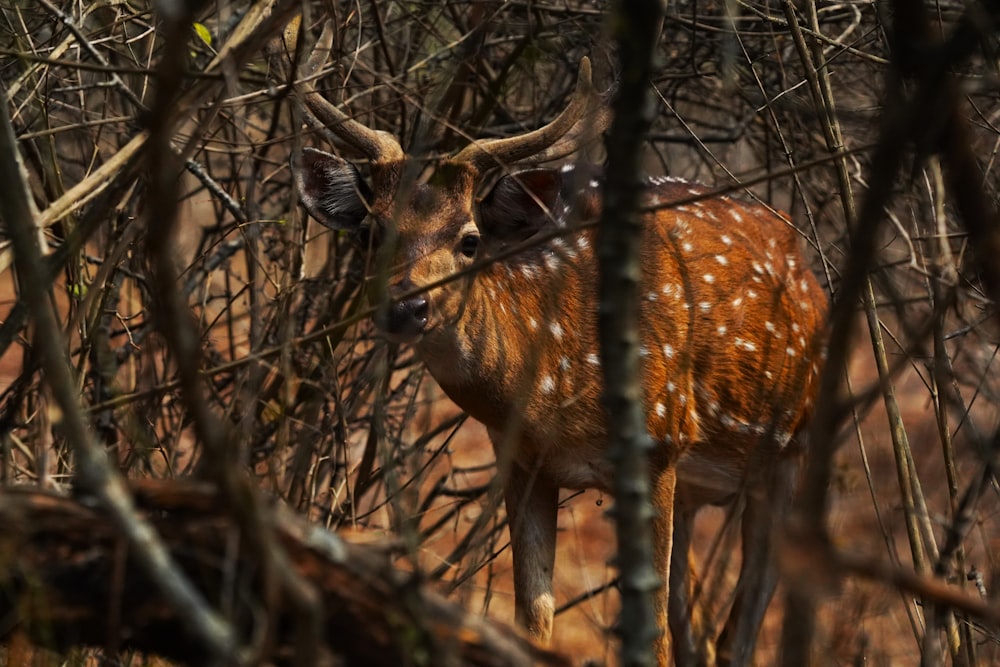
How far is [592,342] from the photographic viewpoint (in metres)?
4.93

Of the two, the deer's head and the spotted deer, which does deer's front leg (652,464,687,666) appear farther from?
the deer's head

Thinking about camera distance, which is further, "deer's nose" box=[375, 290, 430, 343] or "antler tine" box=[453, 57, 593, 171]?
"antler tine" box=[453, 57, 593, 171]

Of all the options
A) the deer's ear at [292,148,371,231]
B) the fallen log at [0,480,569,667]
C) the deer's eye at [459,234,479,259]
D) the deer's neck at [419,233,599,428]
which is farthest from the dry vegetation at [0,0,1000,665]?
the deer's eye at [459,234,479,259]

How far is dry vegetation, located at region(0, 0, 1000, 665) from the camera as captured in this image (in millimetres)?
2082

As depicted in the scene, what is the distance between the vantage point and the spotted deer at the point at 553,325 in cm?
462

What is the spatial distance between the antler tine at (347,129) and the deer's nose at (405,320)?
788mm

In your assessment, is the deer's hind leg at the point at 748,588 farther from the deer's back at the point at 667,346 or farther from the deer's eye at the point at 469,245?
the deer's eye at the point at 469,245

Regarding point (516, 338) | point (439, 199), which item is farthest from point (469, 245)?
point (516, 338)

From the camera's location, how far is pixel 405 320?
410 cm

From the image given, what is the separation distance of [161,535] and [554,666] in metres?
0.71

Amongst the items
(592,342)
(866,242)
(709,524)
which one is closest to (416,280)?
(592,342)

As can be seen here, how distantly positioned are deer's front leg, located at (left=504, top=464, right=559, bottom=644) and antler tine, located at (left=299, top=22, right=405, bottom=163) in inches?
49.5

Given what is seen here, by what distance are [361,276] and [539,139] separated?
1.11 meters

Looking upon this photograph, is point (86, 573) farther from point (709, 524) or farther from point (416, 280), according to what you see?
point (709, 524)
